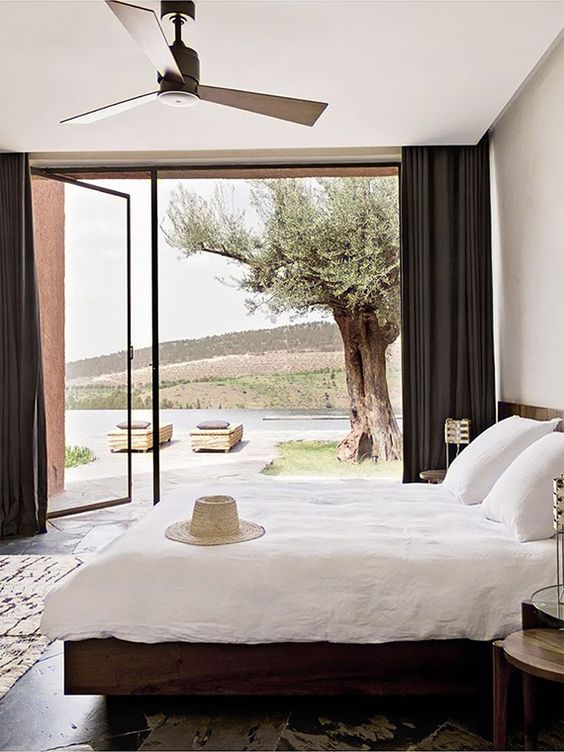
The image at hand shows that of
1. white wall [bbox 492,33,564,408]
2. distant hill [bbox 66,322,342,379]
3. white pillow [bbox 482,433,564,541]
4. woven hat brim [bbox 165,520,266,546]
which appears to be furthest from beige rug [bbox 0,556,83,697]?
distant hill [bbox 66,322,342,379]

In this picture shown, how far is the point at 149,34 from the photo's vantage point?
2.62 metres

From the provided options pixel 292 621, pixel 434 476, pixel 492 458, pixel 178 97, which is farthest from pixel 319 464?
pixel 292 621

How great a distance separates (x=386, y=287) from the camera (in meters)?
7.01

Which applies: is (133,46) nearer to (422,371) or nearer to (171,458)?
(422,371)

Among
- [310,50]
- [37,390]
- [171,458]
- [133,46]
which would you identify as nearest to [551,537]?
[310,50]

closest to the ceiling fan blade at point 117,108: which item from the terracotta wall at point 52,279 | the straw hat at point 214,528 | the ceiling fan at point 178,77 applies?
the ceiling fan at point 178,77

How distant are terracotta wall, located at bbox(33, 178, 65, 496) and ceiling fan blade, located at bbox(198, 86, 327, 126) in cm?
295

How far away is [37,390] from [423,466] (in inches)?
108

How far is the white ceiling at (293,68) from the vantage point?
3.17 meters

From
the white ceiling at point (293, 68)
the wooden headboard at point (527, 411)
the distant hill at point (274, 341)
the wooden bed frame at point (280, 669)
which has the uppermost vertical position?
the white ceiling at point (293, 68)

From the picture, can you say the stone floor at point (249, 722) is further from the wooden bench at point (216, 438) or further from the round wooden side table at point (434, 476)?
the wooden bench at point (216, 438)

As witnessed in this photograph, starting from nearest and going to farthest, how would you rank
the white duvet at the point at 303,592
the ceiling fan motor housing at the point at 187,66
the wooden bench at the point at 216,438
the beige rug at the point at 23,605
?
the white duvet at the point at 303,592 < the beige rug at the point at 23,605 < the ceiling fan motor housing at the point at 187,66 < the wooden bench at the point at 216,438

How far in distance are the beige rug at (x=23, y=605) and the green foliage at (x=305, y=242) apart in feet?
11.2

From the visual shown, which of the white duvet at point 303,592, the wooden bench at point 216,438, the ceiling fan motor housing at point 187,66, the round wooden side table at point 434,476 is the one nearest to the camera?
the white duvet at point 303,592
